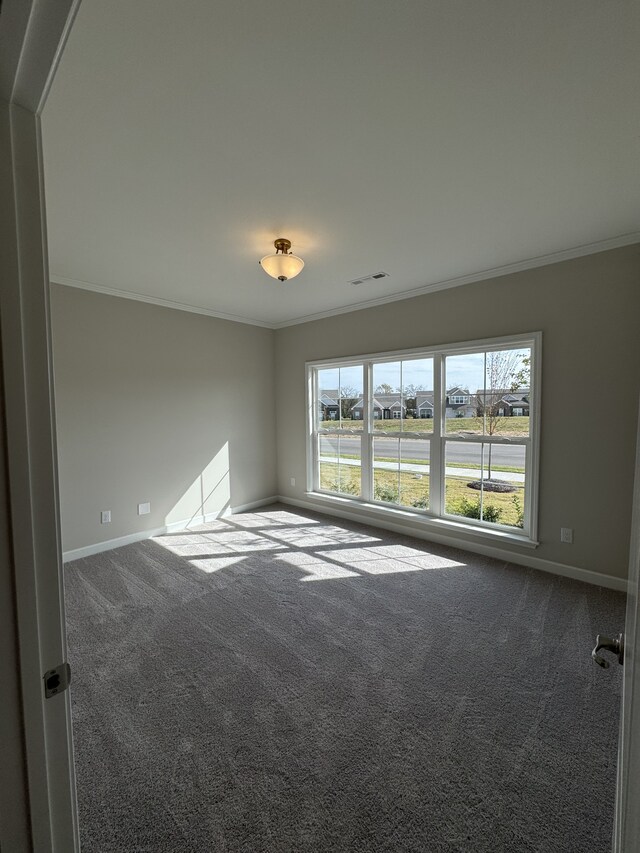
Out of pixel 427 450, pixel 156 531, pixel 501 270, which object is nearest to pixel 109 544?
pixel 156 531

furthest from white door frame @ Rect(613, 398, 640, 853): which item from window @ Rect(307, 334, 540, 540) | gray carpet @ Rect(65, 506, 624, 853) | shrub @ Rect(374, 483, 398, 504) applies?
shrub @ Rect(374, 483, 398, 504)

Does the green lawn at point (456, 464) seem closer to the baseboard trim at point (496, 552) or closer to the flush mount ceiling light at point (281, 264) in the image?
the baseboard trim at point (496, 552)

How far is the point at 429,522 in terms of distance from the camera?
4.04m

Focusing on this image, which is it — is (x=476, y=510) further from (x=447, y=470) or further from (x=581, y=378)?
(x=581, y=378)

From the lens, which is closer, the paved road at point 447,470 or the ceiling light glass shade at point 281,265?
the ceiling light glass shade at point 281,265

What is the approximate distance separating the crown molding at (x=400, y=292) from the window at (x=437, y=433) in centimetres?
63

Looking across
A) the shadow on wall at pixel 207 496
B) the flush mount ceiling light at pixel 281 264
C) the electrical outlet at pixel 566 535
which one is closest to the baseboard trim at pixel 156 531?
the shadow on wall at pixel 207 496

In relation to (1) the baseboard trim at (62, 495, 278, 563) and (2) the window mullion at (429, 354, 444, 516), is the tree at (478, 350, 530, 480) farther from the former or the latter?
(1) the baseboard trim at (62, 495, 278, 563)

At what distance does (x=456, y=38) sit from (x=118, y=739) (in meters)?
3.21

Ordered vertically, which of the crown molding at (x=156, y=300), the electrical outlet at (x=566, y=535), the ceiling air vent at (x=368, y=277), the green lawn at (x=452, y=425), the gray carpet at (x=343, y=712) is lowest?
the gray carpet at (x=343, y=712)

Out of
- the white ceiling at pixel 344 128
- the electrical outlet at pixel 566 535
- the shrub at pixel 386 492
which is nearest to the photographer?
the white ceiling at pixel 344 128

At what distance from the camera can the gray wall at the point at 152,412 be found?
3602 millimetres

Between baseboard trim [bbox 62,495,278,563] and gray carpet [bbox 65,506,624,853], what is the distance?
44cm

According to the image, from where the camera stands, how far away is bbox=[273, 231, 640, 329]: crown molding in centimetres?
284
